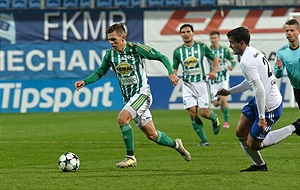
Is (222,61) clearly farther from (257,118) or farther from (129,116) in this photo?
(257,118)

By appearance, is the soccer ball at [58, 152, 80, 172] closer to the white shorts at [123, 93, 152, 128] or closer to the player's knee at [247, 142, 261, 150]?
the white shorts at [123, 93, 152, 128]

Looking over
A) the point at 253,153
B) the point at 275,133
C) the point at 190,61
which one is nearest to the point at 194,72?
the point at 190,61

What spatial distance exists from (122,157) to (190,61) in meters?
3.51

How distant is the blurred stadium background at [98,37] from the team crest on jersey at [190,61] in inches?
495

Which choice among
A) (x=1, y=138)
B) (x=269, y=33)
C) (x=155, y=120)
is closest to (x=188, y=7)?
(x=269, y=33)

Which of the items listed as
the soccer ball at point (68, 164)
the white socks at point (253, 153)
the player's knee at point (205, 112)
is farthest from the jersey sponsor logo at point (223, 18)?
the white socks at point (253, 153)

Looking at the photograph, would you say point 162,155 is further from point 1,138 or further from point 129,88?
point 1,138

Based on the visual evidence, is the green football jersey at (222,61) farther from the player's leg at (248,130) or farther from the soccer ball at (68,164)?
the soccer ball at (68,164)

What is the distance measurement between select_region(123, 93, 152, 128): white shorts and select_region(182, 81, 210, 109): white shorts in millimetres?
4487

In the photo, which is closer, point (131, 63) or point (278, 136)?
point (278, 136)

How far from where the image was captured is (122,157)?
45.3 ft

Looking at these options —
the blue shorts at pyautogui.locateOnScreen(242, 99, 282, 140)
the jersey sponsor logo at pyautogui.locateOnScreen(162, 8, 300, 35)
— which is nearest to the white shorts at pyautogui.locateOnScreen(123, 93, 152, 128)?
the blue shorts at pyautogui.locateOnScreen(242, 99, 282, 140)

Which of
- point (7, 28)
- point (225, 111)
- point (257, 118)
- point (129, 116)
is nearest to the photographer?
point (257, 118)

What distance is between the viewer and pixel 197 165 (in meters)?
12.1
